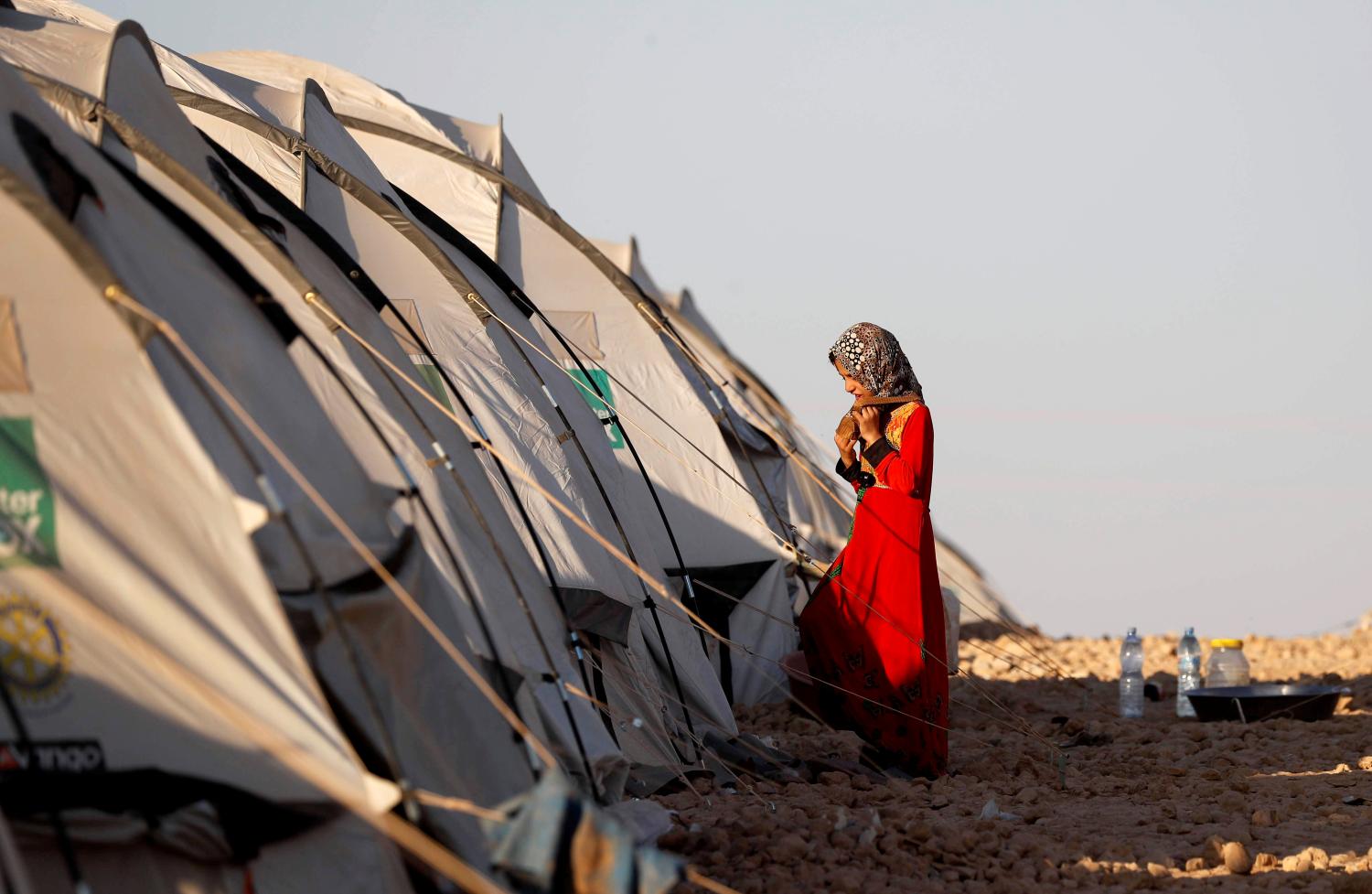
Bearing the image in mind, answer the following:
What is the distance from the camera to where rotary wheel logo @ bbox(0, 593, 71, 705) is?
330 cm

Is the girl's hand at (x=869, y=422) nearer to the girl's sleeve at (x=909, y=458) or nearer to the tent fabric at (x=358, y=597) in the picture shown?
the girl's sleeve at (x=909, y=458)

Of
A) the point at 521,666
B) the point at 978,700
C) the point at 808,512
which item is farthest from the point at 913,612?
the point at 808,512

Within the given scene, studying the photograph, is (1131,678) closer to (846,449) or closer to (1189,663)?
(1189,663)

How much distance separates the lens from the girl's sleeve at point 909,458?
6016 mm

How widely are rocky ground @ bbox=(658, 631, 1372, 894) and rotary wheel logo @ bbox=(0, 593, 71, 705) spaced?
1.78 m

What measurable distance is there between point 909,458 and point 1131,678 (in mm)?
3108

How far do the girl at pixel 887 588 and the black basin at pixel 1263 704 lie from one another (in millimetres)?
2300

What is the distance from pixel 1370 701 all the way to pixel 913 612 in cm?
385

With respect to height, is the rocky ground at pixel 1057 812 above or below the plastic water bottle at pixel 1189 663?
below

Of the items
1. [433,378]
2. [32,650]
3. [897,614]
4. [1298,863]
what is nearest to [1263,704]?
[897,614]

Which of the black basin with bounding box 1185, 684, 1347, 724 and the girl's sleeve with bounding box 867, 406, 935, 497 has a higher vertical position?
the girl's sleeve with bounding box 867, 406, 935, 497

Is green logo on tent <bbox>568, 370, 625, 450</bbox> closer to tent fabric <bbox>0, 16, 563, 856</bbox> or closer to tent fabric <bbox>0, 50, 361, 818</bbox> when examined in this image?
tent fabric <bbox>0, 16, 563, 856</bbox>

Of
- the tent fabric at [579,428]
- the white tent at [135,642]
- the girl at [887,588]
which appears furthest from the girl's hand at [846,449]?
the white tent at [135,642]

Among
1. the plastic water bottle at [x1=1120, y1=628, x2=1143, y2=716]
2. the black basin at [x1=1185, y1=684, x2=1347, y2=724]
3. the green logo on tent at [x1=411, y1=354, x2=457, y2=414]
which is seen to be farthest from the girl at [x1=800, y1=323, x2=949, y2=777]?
the plastic water bottle at [x1=1120, y1=628, x2=1143, y2=716]
